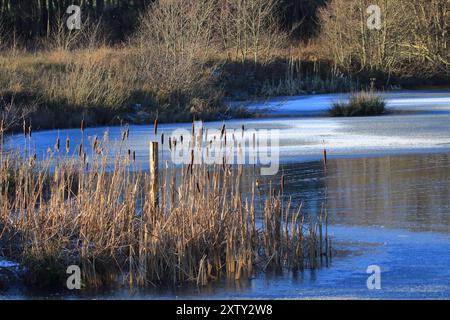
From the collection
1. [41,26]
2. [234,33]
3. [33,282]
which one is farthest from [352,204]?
[41,26]

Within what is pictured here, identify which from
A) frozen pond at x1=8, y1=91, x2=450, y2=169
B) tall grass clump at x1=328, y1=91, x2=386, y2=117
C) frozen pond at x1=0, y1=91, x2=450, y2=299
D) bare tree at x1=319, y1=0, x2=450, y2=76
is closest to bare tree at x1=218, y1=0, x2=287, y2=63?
bare tree at x1=319, y1=0, x2=450, y2=76

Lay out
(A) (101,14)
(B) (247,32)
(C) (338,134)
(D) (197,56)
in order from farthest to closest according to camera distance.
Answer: (A) (101,14) → (B) (247,32) → (D) (197,56) → (C) (338,134)

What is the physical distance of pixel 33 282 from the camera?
809 cm

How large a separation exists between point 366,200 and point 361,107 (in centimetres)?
1610

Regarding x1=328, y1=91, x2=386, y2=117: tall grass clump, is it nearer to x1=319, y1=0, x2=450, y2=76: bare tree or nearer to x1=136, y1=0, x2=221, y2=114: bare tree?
x1=136, y1=0, x2=221, y2=114: bare tree

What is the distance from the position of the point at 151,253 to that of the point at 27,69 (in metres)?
22.7

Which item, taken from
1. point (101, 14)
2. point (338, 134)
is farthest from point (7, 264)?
point (101, 14)

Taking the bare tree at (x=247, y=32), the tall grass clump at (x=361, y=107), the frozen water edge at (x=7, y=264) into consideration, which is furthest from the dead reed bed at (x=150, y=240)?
the bare tree at (x=247, y=32)

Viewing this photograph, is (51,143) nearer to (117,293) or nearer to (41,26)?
(117,293)

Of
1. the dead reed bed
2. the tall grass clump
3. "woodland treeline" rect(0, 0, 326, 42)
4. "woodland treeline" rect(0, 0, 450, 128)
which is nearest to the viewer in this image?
the dead reed bed

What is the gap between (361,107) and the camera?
27453 mm

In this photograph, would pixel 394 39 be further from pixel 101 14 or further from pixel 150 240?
pixel 150 240

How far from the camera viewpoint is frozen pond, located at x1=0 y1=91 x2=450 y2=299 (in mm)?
7707

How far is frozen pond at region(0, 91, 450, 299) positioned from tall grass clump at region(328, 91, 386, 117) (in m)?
2.58
